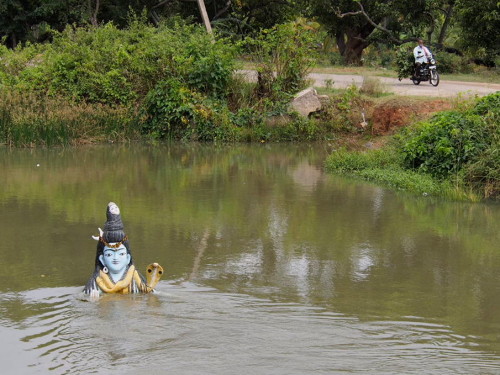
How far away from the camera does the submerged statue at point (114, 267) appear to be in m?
8.25

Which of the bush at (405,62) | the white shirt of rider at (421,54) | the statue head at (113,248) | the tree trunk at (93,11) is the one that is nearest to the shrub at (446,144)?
the white shirt of rider at (421,54)

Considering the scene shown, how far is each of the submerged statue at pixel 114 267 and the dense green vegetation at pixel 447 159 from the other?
7.30m

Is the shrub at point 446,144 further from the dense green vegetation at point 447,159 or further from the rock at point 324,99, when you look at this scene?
the rock at point 324,99

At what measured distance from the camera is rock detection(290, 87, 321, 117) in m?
21.4

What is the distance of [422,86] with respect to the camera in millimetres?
23469

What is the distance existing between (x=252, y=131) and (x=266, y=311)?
13.6m

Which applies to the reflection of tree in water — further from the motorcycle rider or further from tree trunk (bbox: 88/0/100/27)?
tree trunk (bbox: 88/0/100/27)

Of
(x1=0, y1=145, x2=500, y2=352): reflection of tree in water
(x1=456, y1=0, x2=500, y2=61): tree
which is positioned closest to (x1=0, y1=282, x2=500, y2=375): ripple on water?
(x1=0, y1=145, x2=500, y2=352): reflection of tree in water

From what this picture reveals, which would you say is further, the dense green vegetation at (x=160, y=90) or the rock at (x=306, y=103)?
the rock at (x=306, y=103)

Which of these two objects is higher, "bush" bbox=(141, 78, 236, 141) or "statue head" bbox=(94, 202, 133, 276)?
"bush" bbox=(141, 78, 236, 141)

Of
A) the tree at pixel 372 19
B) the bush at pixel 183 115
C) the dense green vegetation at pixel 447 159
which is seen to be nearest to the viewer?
the dense green vegetation at pixel 447 159

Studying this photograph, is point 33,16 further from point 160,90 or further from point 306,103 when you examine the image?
point 306,103

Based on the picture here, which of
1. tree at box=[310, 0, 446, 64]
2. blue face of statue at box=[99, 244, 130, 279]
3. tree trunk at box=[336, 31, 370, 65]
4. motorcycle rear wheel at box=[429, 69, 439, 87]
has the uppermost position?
tree at box=[310, 0, 446, 64]

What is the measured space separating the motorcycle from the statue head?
55.3 feet
